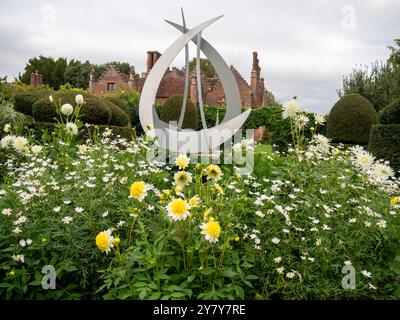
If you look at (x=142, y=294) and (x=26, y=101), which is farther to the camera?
(x=26, y=101)

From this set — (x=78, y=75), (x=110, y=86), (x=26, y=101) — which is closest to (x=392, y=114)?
(x=26, y=101)

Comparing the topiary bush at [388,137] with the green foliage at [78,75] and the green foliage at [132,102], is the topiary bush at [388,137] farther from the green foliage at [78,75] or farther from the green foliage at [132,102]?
the green foliage at [78,75]

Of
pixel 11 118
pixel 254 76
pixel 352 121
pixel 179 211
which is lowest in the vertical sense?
pixel 179 211

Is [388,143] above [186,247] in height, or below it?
above

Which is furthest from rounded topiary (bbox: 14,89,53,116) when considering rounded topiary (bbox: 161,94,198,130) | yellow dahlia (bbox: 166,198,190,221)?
yellow dahlia (bbox: 166,198,190,221)

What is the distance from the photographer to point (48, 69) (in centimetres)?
3966

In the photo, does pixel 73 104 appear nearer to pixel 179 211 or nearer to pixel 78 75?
pixel 179 211

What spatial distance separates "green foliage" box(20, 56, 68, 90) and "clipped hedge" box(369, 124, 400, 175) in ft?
122

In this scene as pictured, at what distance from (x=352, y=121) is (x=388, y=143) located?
14.4ft

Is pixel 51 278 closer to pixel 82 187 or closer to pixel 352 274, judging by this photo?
pixel 82 187

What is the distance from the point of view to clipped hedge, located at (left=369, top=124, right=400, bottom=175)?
7.22m

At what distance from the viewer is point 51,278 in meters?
2.16

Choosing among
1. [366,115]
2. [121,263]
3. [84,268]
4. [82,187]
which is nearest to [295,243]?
[121,263]
